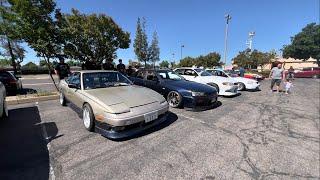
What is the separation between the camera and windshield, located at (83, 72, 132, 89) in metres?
4.62

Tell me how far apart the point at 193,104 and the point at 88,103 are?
9.70ft

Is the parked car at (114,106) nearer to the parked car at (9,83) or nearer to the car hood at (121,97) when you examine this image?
the car hood at (121,97)

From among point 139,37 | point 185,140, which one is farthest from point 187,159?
point 139,37

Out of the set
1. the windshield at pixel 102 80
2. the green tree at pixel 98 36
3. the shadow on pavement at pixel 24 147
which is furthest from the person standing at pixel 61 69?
the green tree at pixel 98 36

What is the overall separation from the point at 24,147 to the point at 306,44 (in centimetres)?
6250

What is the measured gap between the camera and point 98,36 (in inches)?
608

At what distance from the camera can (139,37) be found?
35.3 m

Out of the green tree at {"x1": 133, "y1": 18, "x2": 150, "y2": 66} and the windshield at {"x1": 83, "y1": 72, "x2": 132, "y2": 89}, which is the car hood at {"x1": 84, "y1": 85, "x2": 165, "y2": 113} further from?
the green tree at {"x1": 133, "y1": 18, "x2": 150, "y2": 66}

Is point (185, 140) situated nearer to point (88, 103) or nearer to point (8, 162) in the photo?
point (88, 103)

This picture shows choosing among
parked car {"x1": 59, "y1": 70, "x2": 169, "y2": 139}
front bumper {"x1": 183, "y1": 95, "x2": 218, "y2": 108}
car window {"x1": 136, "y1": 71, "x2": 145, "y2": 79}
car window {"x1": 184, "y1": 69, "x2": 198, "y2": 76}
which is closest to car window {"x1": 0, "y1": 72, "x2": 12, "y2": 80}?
parked car {"x1": 59, "y1": 70, "x2": 169, "y2": 139}

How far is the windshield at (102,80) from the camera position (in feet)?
15.1

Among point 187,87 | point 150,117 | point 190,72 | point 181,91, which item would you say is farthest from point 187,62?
point 150,117

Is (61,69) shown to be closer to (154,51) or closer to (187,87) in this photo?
(187,87)

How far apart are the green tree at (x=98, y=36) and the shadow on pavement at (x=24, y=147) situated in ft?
29.3
